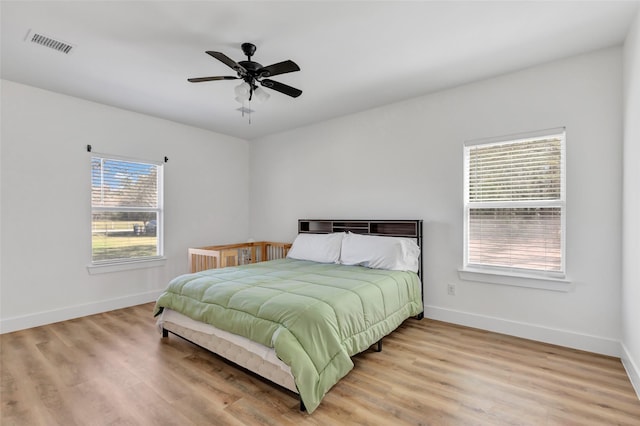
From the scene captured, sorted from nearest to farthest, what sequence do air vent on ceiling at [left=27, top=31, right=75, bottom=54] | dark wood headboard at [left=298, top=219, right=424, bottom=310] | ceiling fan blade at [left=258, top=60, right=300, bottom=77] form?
ceiling fan blade at [left=258, top=60, right=300, bottom=77] < air vent on ceiling at [left=27, top=31, right=75, bottom=54] < dark wood headboard at [left=298, top=219, right=424, bottom=310]

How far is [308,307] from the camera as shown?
2.15 metres

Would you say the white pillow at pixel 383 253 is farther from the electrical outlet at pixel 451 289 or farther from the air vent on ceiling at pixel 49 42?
the air vent on ceiling at pixel 49 42

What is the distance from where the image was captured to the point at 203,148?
5.14m

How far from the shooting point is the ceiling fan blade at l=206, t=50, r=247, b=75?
7.07ft

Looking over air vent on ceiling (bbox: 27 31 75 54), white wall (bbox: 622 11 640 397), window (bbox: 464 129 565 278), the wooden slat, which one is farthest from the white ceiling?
the wooden slat

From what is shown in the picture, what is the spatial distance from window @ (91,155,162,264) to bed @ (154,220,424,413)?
1.69 meters

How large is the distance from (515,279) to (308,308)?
7.33 feet

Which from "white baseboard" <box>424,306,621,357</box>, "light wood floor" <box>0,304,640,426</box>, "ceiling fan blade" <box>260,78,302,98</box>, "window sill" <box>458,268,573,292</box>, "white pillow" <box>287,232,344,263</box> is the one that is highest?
"ceiling fan blade" <box>260,78,302,98</box>

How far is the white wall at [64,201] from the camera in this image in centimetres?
334

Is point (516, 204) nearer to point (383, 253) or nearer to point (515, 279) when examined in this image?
point (515, 279)

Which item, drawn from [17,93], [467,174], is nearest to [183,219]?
[17,93]

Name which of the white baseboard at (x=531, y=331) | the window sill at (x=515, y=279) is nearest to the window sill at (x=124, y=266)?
the white baseboard at (x=531, y=331)

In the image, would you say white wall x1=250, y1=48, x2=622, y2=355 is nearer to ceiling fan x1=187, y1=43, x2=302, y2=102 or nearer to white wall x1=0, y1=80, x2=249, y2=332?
ceiling fan x1=187, y1=43, x2=302, y2=102

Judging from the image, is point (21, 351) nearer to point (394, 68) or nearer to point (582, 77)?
point (394, 68)
